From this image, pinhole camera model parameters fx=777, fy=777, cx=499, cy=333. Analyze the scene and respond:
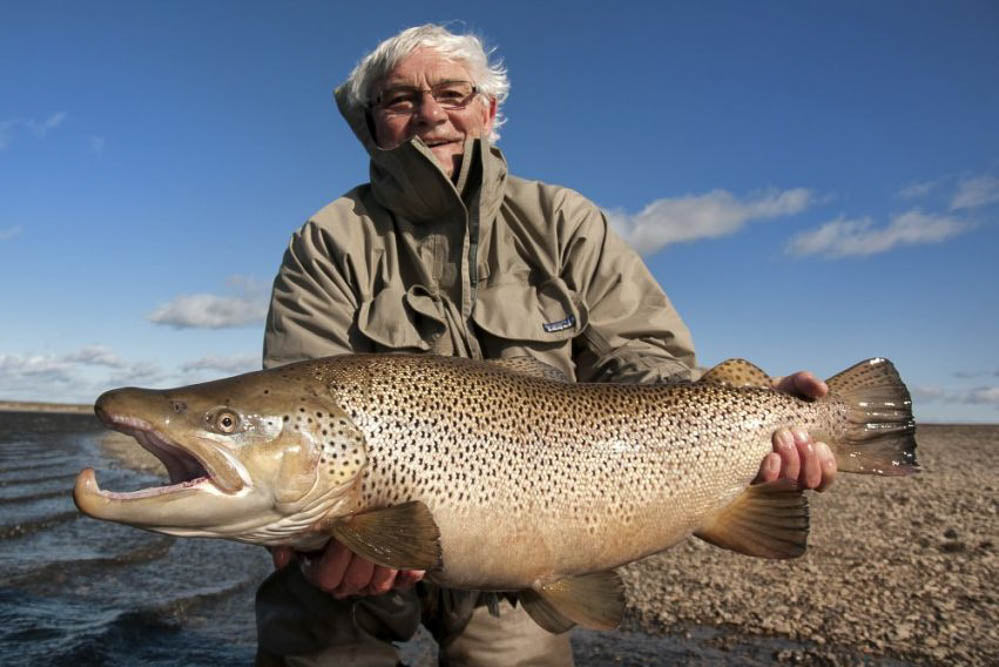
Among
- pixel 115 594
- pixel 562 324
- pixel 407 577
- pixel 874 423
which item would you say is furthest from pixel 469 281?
pixel 115 594

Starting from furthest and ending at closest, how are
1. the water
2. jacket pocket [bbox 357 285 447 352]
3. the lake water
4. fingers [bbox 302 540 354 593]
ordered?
the water < the lake water < jacket pocket [bbox 357 285 447 352] < fingers [bbox 302 540 354 593]

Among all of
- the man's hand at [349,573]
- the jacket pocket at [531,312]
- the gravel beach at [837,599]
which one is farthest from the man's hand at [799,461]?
the man's hand at [349,573]

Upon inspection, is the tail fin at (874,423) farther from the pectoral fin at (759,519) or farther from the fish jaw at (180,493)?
the fish jaw at (180,493)

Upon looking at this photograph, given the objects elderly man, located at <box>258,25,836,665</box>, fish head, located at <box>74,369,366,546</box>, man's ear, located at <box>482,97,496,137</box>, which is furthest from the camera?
man's ear, located at <box>482,97,496,137</box>

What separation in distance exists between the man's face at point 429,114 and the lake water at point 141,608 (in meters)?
3.33

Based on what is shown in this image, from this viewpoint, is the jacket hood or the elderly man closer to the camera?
the elderly man

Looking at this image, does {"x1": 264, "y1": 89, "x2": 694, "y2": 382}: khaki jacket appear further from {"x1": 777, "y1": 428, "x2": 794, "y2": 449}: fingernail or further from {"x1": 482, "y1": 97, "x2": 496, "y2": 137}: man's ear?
{"x1": 777, "y1": 428, "x2": 794, "y2": 449}: fingernail

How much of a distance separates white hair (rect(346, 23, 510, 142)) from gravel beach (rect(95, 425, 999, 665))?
3827 millimetres

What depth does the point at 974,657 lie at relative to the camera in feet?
14.7

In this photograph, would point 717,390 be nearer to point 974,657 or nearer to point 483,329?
point 483,329

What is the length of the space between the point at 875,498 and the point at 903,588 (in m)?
4.36

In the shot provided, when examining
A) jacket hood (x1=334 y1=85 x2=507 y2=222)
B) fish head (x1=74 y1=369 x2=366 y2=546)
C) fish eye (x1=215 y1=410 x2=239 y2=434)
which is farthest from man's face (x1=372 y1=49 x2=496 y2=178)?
fish eye (x1=215 y1=410 x2=239 y2=434)

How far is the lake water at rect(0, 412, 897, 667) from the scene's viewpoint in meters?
5.06

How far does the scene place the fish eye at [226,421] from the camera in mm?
2871
